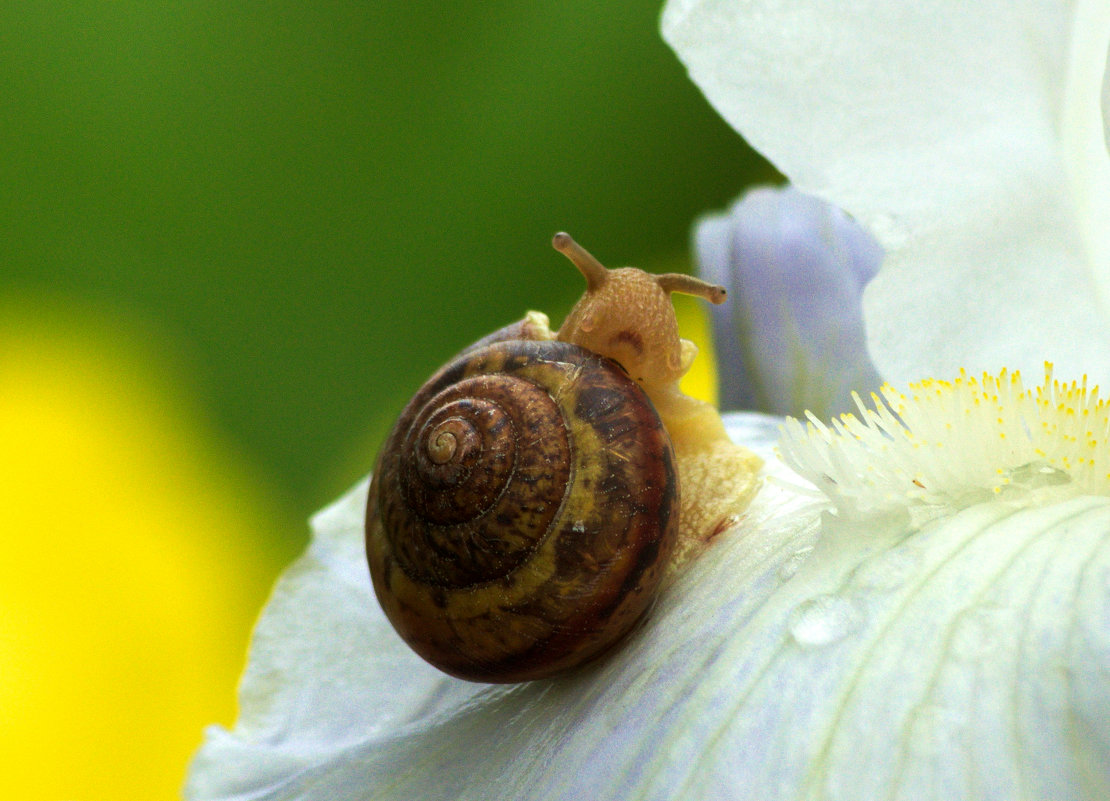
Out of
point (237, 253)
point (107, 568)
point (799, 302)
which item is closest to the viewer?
point (799, 302)

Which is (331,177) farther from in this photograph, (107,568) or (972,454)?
(972,454)

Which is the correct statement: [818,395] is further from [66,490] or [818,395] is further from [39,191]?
[39,191]

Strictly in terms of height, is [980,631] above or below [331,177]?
below

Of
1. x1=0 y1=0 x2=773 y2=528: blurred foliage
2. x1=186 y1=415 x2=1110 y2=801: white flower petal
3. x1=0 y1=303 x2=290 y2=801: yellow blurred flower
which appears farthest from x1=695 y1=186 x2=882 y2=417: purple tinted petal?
x1=0 y1=0 x2=773 y2=528: blurred foliage

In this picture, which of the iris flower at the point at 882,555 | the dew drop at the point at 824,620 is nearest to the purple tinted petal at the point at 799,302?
the iris flower at the point at 882,555

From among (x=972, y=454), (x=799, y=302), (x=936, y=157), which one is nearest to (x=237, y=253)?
(x=799, y=302)

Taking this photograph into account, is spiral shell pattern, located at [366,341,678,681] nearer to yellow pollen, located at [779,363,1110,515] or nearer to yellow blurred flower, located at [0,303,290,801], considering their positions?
yellow pollen, located at [779,363,1110,515]
